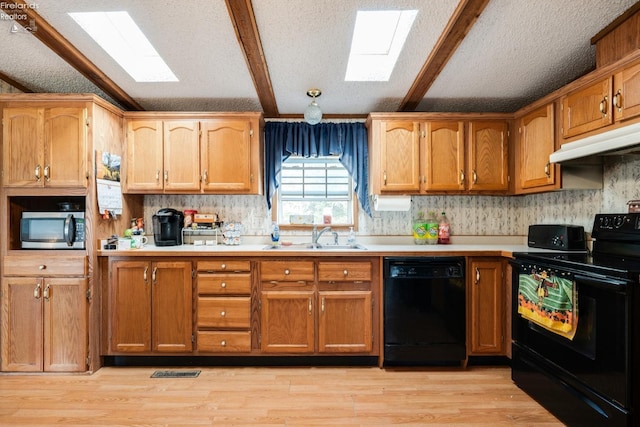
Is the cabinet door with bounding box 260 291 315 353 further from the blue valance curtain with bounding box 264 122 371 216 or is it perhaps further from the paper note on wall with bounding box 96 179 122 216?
the paper note on wall with bounding box 96 179 122 216

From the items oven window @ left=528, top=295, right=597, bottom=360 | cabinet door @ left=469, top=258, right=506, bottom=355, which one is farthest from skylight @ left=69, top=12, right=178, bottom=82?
oven window @ left=528, top=295, right=597, bottom=360

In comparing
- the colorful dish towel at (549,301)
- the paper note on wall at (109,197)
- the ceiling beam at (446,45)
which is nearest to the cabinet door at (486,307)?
the colorful dish towel at (549,301)

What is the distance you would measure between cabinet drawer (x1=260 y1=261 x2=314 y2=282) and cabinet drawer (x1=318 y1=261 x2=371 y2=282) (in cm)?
10

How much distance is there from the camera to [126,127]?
298cm

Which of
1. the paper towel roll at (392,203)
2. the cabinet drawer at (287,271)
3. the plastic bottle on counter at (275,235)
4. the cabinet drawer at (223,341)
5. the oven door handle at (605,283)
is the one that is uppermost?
the paper towel roll at (392,203)

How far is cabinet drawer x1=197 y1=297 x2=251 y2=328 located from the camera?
2658 millimetres

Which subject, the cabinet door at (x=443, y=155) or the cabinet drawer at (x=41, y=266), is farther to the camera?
the cabinet door at (x=443, y=155)

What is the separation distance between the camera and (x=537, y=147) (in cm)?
269

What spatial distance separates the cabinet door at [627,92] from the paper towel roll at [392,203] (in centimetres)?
155

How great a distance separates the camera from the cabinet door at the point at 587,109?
6.72 ft

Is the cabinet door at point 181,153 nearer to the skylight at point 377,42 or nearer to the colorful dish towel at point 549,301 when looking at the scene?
the skylight at point 377,42

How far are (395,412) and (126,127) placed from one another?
3.10 metres

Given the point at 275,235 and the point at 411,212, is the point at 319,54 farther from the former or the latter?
the point at 411,212

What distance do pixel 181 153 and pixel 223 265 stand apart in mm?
1102
